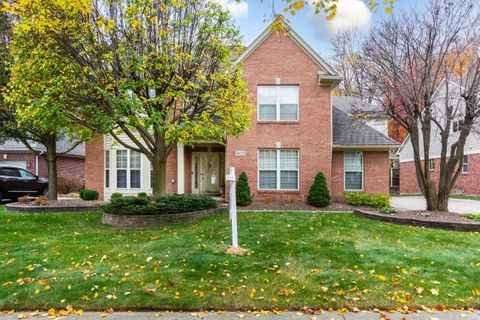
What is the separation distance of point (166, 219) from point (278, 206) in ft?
17.6

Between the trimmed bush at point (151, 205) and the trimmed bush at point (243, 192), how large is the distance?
3127mm

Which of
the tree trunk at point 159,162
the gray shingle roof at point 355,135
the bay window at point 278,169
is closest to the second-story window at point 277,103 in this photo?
the bay window at point 278,169

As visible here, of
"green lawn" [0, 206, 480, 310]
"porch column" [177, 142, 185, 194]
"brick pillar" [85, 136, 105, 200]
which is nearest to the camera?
"green lawn" [0, 206, 480, 310]

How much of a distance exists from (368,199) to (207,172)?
25.3 feet

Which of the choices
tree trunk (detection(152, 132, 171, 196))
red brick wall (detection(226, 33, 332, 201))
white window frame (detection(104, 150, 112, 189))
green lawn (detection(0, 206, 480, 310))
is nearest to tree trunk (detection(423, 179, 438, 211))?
A: green lawn (detection(0, 206, 480, 310))

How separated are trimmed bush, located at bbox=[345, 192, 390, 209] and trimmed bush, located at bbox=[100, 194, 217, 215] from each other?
737 centimetres

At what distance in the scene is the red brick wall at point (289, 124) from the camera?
588 inches

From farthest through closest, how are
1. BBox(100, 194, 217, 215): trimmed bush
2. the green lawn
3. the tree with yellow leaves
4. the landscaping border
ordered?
the landscaping border
BBox(100, 194, 217, 215): trimmed bush
the tree with yellow leaves
the green lawn

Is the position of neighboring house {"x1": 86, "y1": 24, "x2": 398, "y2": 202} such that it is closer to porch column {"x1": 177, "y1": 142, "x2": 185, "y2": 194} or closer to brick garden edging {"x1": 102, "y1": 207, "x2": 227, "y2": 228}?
porch column {"x1": 177, "y1": 142, "x2": 185, "y2": 194}

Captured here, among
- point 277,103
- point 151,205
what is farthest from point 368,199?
point 151,205

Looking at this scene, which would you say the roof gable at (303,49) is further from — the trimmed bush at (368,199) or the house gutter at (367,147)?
the trimmed bush at (368,199)

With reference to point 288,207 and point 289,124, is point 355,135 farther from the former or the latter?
point 288,207

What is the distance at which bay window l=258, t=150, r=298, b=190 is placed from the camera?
1515 centimetres

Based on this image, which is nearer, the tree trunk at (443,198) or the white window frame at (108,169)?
the tree trunk at (443,198)
